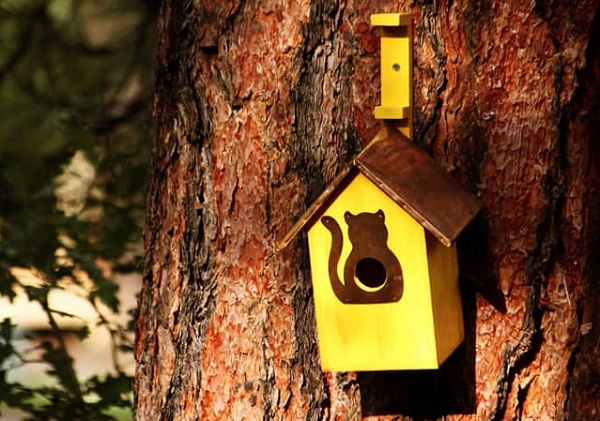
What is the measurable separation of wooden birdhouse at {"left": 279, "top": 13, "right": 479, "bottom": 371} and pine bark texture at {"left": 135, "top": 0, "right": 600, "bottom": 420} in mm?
57

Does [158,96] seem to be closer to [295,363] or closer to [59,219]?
[295,363]

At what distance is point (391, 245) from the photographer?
2123 millimetres

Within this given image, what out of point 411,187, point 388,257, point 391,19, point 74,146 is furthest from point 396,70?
point 74,146

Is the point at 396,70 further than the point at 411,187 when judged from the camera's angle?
Yes

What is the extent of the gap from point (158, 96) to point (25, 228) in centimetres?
119

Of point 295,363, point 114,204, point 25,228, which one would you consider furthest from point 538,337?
point 114,204

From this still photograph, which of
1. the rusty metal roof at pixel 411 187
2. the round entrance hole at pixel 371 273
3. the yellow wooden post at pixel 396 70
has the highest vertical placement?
the yellow wooden post at pixel 396 70

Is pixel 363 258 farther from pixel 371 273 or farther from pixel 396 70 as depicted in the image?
pixel 396 70

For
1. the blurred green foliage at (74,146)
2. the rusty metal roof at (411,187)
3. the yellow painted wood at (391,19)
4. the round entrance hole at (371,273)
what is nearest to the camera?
the rusty metal roof at (411,187)

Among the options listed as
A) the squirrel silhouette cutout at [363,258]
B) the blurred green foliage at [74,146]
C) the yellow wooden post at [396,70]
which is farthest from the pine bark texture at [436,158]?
the blurred green foliage at [74,146]

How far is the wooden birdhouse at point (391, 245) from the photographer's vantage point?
2.10m

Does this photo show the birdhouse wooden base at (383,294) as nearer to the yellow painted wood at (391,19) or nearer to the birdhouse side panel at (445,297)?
the birdhouse side panel at (445,297)

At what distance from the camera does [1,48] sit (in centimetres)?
451

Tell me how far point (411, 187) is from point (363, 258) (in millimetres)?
175
